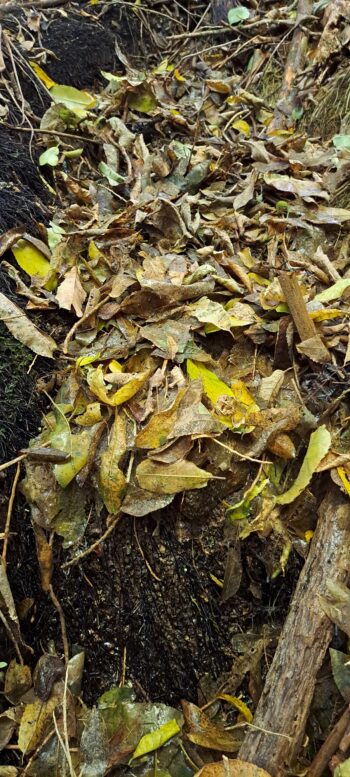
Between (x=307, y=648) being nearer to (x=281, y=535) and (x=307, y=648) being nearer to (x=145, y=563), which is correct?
(x=281, y=535)

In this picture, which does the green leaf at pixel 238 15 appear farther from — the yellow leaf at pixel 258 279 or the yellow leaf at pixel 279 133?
the yellow leaf at pixel 258 279

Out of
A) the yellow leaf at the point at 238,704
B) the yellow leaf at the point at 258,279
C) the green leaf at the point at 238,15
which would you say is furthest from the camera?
the green leaf at the point at 238,15

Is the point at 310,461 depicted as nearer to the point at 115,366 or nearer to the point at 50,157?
the point at 115,366

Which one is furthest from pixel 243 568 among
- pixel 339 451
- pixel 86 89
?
pixel 86 89

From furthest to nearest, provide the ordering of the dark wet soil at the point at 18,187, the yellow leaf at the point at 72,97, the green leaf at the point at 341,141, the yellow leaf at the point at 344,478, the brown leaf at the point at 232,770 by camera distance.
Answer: the yellow leaf at the point at 72,97 < the green leaf at the point at 341,141 < the dark wet soil at the point at 18,187 < the yellow leaf at the point at 344,478 < the brown leaf at the point at 232,770

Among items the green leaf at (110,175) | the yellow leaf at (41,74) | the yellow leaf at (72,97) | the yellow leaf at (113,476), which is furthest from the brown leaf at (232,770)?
the yellow leaf at (41,74)

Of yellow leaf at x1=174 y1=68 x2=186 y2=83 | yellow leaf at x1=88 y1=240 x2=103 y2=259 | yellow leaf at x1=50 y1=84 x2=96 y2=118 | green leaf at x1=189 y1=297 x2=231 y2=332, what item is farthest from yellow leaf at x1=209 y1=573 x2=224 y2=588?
yellow leaf at x1=174 y1=68 x2=186 y2=83
